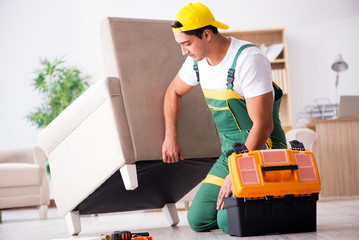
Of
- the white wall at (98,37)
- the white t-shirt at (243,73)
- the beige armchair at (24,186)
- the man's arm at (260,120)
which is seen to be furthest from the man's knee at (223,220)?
the white wall at (98,37)

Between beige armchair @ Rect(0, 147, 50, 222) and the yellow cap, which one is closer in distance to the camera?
the yellow cap

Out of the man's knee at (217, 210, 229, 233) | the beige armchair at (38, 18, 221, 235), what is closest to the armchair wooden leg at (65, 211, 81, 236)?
the beige armchair at (38, 18, 221, 235)

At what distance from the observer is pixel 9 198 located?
12.6 feet

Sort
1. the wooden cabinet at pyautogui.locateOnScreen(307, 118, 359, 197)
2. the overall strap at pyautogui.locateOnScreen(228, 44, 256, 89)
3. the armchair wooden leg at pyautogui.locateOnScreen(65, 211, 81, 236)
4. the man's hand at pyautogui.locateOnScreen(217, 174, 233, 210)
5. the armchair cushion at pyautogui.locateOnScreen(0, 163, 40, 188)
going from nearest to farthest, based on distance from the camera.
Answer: the man's hand at pyautogui.locateOnScreen(217, 174, 233, 210) → the overall strap at pyautogui.locateOnScreen(228, 44, 256, 89) → the armchair wooden leg at pyautogui.locateOnScreen(65, 211, 81, 236) → the armchair cushion at pyautogui.locateOnScreen(0, 163, 40, 188) → the wooden cabinet at pyautogui.locateOnScreen(307, 118, 359, 197)

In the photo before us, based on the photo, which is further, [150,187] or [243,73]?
[150,187]

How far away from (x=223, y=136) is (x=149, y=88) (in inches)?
14.1

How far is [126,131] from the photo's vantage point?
→ 1.84 metres

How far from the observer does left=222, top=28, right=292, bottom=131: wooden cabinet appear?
5.17m

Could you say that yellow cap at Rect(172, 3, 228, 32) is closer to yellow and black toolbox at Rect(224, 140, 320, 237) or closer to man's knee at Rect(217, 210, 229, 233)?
yellow and black toolbox at Rect(224, 140, 320, 237)

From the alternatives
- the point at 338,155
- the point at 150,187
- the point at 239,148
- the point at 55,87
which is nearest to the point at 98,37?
the point at 55,87

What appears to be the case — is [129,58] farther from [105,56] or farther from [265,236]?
[265,236]

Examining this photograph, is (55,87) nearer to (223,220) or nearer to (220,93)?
(220,93)

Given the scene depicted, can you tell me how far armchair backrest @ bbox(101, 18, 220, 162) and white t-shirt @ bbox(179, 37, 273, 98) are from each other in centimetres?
18

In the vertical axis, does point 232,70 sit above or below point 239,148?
above
